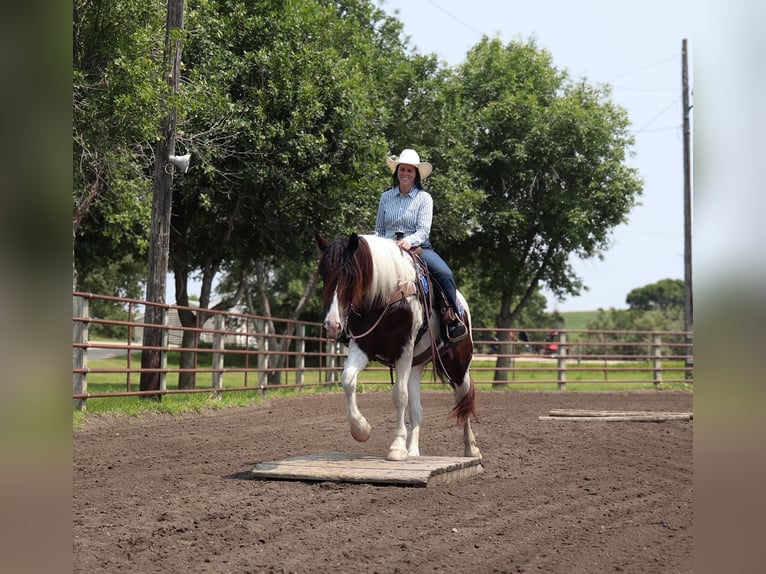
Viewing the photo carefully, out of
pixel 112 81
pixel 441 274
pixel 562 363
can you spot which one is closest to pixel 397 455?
pixel 441 274

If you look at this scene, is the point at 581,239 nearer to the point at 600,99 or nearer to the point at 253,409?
the point at 600,99

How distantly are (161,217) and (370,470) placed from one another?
9.00 metres

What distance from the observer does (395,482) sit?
625 centimetres

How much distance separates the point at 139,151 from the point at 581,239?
1747 cm

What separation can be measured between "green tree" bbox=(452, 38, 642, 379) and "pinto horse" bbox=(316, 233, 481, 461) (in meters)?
20.5

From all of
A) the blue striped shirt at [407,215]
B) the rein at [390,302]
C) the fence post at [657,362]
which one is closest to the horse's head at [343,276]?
the rein at [390,302]

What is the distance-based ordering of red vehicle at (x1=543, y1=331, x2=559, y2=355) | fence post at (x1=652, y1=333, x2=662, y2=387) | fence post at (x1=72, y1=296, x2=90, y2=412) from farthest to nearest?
fence post at (x1=652, y1=333, x2=662, y2=387)
red vehicle at (x1=543, y1=331, x2=559, y2=355)
fence post at (x1=72, y1=296, x2=90, y2=412)

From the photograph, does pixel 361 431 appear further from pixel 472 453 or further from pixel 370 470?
pixel 472 453

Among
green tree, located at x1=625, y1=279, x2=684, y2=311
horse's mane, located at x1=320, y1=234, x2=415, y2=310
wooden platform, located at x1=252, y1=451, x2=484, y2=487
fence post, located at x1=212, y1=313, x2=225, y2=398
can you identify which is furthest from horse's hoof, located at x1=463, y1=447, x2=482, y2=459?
green tree, located at x1=625, y1=279, x2=684, y2=311

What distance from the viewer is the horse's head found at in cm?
618

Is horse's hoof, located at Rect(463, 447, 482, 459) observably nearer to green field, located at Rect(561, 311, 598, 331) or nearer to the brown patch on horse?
the brown patch on horse

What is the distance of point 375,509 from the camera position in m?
5.42
